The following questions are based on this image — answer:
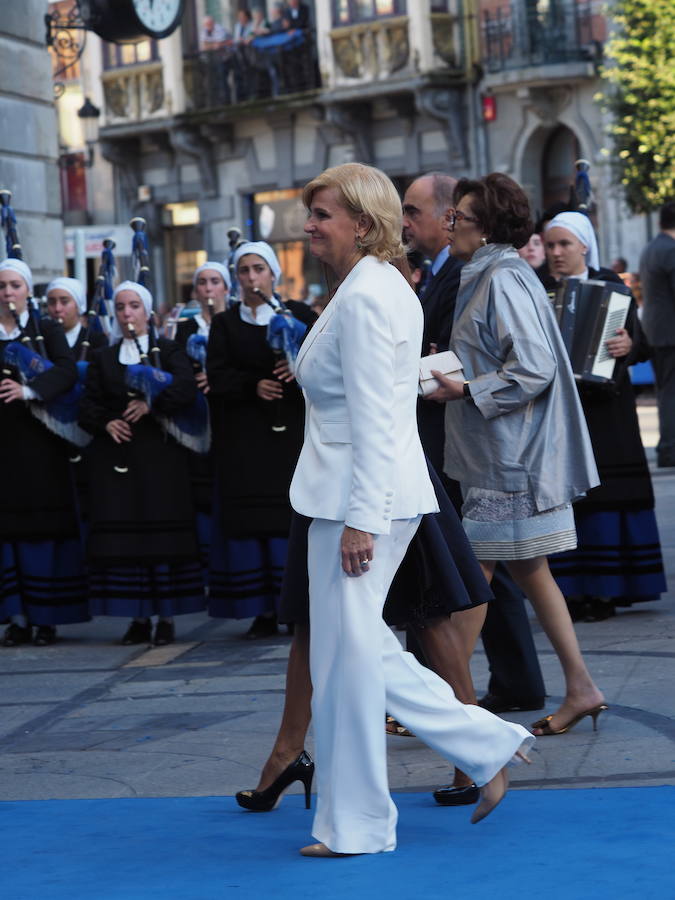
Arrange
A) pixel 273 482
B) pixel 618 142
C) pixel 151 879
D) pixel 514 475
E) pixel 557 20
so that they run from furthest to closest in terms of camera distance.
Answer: pixel 557 20 → pixel 618 142 → pixel 273 482 → pixel 514 475 → pixel 151 879

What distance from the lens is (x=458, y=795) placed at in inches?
210

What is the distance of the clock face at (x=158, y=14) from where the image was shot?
553 inches

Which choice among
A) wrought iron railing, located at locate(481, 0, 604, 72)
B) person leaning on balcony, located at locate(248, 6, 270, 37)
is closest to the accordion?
wrought iron railing, located at locate(481, 0, 604, 72)

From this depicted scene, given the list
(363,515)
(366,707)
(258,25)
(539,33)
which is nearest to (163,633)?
(366,707)

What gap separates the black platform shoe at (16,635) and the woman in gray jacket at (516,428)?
3725mm

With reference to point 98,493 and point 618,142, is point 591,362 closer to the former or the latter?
point 98,493

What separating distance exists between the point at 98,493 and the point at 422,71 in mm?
24345

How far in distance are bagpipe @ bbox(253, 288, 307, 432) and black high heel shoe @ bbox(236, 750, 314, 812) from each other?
3586 millimetres

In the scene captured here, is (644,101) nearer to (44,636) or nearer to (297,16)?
(297,16)

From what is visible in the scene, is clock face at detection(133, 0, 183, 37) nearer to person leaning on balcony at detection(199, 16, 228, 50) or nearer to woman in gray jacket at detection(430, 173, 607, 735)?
woman in gray jacket at detection(430, 173, 607, 735)

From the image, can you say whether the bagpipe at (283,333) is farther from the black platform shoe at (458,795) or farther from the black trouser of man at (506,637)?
the black platform shoe at (458,795)

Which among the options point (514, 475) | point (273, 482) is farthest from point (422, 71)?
point (514, 475)

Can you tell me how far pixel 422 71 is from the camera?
32312 mm

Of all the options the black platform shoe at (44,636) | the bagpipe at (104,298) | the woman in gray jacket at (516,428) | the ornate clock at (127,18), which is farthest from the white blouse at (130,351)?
the ornate clock at (127,18)
